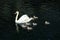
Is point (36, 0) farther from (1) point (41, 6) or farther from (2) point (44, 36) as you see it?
(2) point (44, 36)

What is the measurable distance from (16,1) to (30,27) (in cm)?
1129

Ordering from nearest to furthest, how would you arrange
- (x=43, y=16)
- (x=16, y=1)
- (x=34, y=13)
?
(x=43, y=16), (x=34, y=13), (x=16, y=1)

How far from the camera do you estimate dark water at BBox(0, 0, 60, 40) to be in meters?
17.8

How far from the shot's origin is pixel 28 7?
2589cm

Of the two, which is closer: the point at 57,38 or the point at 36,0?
the point at 57,38

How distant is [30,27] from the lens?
64.7 feet

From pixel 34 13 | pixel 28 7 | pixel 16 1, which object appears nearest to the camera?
pixel 34 13

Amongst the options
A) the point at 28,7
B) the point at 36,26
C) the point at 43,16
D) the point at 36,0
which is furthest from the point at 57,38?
the point at 36,0

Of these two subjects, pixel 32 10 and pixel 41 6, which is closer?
pixel 32 10

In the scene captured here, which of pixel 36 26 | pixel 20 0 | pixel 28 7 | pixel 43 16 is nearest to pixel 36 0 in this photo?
pixel 20 0

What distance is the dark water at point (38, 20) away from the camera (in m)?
17.8

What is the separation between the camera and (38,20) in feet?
70.7

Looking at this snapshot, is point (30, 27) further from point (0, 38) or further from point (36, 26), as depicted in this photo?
point (0, 38)

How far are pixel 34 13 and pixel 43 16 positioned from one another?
5.86 feet
